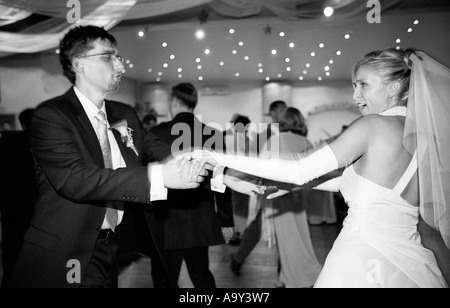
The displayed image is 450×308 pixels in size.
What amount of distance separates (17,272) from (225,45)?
5870 mm

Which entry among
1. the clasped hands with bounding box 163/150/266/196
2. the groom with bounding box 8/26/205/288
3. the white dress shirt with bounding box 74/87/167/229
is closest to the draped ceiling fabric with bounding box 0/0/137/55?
the groom with bounding box 8/26/205/288

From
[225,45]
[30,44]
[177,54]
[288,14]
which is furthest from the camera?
[177,54]

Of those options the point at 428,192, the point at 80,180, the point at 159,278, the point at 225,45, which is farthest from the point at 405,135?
the point at 225,45

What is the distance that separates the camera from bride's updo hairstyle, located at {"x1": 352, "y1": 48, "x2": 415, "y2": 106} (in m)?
1.59

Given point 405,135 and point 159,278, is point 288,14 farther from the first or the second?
point 159,278

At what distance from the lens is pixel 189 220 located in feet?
8.95

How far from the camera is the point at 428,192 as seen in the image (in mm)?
1545

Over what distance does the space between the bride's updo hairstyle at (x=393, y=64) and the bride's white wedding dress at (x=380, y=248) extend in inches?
14.7

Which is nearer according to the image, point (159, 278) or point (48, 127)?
point (48, 127)

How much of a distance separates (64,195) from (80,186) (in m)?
0.11

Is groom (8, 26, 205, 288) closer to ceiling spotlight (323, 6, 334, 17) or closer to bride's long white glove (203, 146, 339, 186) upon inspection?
bride's long white glove (203, 146, 339, 186)

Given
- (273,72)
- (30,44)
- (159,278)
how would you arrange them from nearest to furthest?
(159,278)
(30,44)
(273,72)

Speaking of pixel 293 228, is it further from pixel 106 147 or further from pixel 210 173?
pixel 106 147

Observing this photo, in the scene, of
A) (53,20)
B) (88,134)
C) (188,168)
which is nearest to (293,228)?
(188,168)
